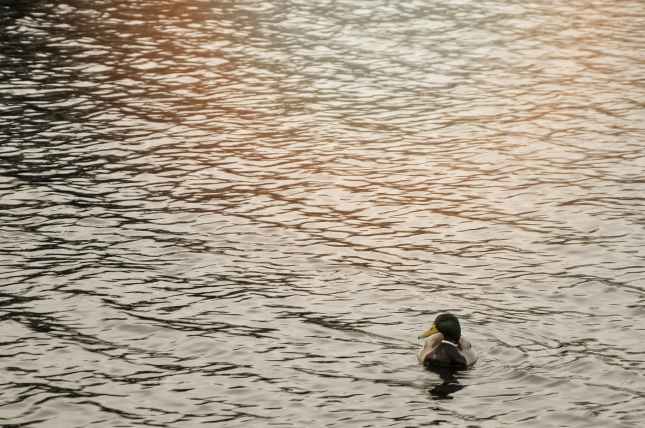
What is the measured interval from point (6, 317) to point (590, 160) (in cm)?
1684

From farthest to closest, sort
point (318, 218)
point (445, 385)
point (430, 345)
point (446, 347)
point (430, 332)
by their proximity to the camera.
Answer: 1. point (318, 218)
2. point (430, 332)
3. point (430, 345)
4. point (446, 347)
5. point (445, 385)

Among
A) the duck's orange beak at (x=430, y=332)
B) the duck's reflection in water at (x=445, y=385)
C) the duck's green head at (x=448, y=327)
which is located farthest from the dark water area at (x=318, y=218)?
the duck's green head at (x=448, y=327)

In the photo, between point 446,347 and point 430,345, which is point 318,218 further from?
point 446,347

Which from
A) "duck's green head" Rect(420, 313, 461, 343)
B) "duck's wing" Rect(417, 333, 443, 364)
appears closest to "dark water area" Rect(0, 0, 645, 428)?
"duck's wing" Rect(417, 333, 443, 364)

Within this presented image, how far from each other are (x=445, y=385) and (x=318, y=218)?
9.08m

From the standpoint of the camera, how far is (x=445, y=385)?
22344 mm

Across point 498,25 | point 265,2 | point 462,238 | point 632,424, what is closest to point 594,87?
point 498,25

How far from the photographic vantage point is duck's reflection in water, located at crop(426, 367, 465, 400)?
2198 cm

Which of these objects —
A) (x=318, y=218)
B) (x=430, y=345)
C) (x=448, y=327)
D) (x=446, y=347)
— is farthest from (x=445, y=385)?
(x=318, y=218)

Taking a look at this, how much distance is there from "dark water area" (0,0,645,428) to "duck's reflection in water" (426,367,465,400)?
6cm

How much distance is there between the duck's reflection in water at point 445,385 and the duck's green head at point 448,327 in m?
0.57

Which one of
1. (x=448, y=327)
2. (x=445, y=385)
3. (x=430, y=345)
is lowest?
(x=445, y=385)

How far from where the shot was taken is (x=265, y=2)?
5297cm

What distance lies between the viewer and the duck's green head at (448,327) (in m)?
22.7
